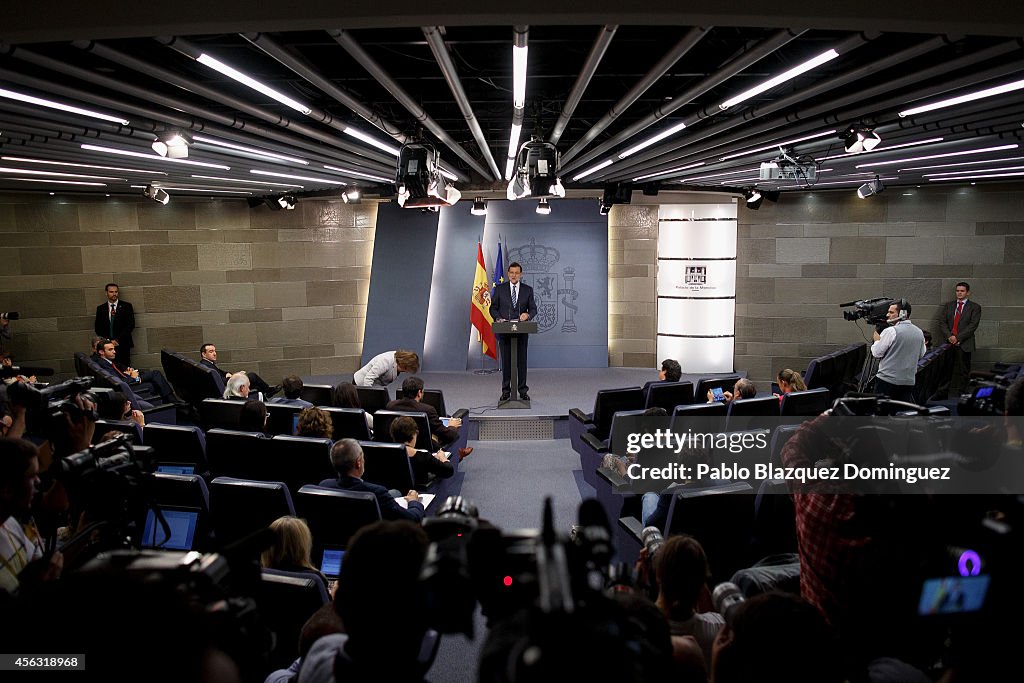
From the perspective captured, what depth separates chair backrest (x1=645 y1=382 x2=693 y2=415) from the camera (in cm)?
584

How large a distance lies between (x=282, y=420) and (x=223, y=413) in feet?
2.33

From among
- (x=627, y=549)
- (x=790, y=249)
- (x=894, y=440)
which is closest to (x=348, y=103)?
(x=627, y=549)

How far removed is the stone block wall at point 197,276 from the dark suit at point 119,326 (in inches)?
10.6

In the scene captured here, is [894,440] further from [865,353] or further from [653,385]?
[865,353]

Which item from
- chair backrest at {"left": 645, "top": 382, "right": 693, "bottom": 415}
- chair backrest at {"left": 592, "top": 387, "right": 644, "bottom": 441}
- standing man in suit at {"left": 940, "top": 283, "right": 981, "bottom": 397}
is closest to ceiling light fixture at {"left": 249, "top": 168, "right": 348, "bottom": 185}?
chair backrest at {"left": 592, "top": 387, "right": 644, "bottom": 441}

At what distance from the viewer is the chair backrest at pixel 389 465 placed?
13.7ft

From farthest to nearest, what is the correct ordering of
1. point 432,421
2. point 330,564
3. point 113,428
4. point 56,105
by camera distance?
point 432,421 < point 113,428 < point 56,105 < point 330,564

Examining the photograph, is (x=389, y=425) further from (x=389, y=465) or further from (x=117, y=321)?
(x=117, y=321)

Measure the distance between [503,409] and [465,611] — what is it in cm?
655

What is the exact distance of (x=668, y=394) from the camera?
19.5 ft

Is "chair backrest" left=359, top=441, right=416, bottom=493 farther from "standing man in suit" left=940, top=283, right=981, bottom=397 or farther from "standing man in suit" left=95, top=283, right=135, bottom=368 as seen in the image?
"standing man in suit" left=940, top=283, right=981, bottom=397

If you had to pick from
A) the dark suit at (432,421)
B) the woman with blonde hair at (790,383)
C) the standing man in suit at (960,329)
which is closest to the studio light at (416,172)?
the dark suit at (432,421)

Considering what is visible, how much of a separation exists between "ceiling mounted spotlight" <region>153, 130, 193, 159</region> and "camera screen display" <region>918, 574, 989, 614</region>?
4979 millimetres

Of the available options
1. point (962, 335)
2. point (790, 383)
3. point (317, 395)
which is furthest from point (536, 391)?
point (962, 335)
